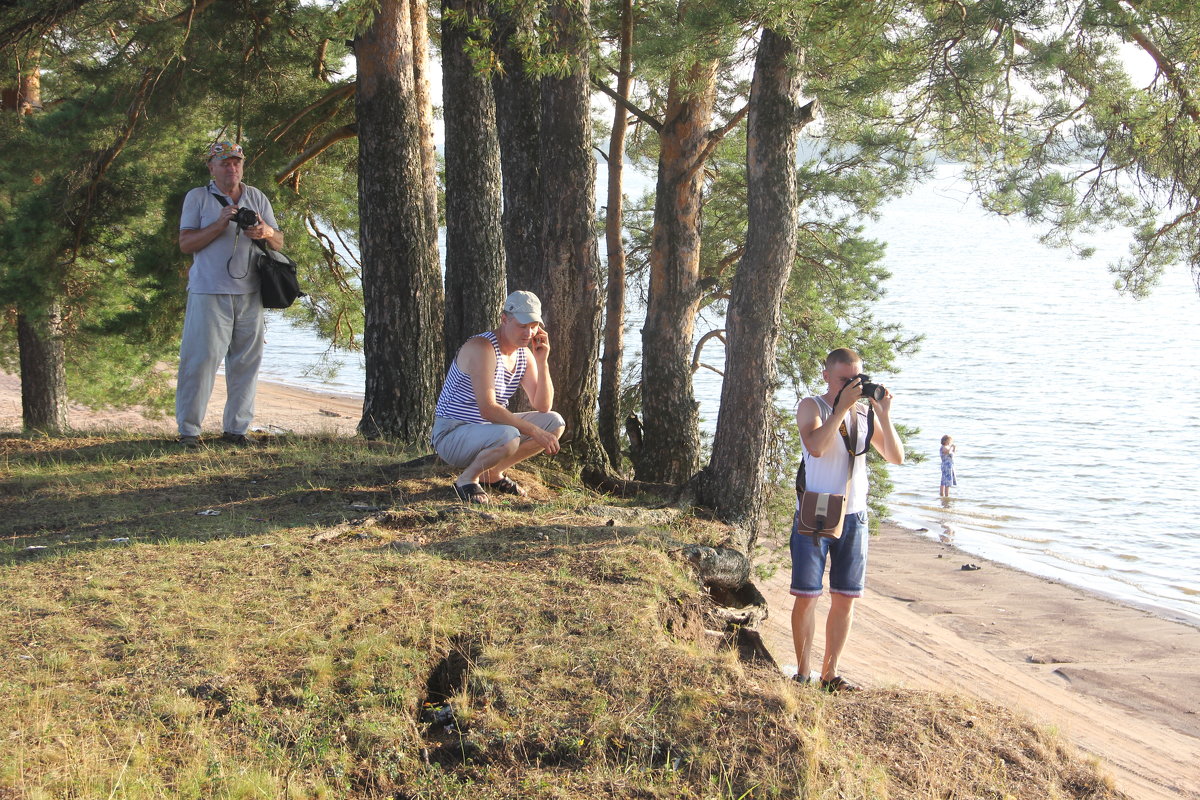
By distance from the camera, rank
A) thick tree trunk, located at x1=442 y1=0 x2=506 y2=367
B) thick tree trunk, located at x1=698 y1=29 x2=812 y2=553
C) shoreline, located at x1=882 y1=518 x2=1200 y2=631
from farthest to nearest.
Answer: shoreline, located at x1=882 y1=518 x2=1200 y2=631, thick tree trunk, located at x1=442 y1=0 x2=506 y2=367, thick tree trunk, located at x1=698 y1=29 x2=812 y2=553

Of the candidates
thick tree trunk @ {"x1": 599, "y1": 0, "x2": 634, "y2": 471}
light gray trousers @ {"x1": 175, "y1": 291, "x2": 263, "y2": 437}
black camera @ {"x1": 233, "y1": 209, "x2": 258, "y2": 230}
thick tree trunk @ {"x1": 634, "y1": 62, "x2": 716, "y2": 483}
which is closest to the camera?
black camera @ {"x1": 233, "y1": 209, "x2": 258, "y2": 230}

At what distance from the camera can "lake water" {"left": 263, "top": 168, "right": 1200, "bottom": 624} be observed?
18.4 metres

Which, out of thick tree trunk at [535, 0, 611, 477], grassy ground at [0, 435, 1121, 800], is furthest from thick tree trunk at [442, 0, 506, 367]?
grassy ground at [0, 435, 1121, 800]

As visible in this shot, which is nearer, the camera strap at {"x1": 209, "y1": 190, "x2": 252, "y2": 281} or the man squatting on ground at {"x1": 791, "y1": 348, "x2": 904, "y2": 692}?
the man squatting on ground at {"x1": 791, "y1": 348, "x2": 904, "y2": 692}

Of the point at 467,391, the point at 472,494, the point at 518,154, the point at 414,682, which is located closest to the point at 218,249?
the point at 467,391

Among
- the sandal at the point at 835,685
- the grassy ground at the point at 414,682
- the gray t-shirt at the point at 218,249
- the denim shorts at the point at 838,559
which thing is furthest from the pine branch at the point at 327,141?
the sandal at the point at 835,685

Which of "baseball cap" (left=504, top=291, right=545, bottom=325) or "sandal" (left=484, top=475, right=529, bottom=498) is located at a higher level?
"baseball cap" (left=504, top=291, right=545, bottom=325)

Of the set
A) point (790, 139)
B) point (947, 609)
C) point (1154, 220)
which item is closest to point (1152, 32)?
point (790, 139)

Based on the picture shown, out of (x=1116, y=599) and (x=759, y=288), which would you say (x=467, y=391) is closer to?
(x=759, y=288)

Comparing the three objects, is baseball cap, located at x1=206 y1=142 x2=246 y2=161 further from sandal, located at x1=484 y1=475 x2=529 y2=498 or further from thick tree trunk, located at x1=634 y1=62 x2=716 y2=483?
thick tree trunk, located at x1=634 y1=62 x2=716 y2=483

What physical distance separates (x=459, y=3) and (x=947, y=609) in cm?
1103

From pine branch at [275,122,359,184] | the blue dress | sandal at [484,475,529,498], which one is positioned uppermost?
pine branch at [275,122,359,184]

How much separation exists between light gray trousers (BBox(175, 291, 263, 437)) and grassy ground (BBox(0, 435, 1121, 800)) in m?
1.40

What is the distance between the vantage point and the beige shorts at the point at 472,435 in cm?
574
